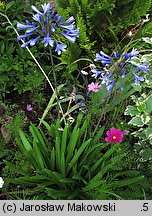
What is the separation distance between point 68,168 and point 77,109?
942mm

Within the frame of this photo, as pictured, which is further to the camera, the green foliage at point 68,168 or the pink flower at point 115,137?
the pink flower at point 115,137

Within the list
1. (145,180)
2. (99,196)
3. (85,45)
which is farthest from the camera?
(85,45)

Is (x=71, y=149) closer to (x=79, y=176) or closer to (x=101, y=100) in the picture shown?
(x=79, y=176)

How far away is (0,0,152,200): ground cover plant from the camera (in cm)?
274

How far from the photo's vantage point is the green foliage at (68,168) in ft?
9.09

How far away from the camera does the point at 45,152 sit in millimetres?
2922

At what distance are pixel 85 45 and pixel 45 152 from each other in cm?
114

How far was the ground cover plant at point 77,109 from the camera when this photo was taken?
8.99 feet

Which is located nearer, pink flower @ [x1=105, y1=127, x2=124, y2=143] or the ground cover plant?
the ground cover plant

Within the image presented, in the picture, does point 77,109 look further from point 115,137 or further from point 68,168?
point 68,168

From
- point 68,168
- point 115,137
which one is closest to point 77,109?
point 115,137

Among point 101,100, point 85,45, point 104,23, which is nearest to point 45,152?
point 101,100

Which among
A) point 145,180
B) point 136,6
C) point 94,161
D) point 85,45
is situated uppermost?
point 136,6

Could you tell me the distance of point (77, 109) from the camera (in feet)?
12.1
